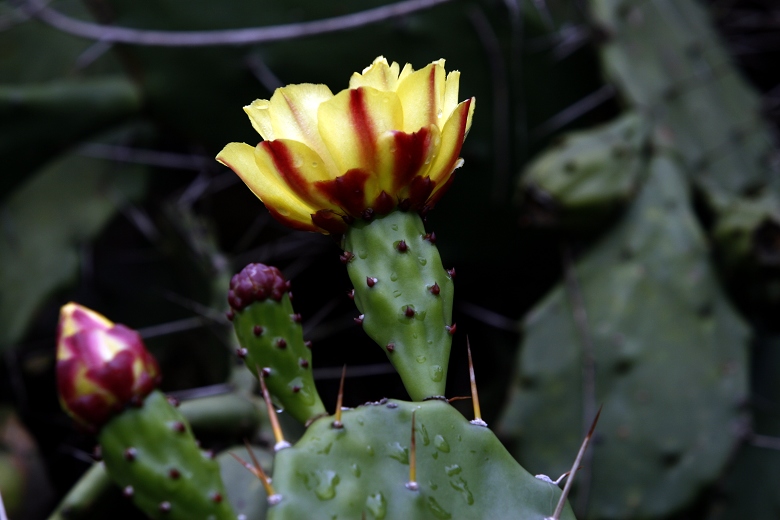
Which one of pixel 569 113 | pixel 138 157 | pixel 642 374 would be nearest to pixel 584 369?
pixel 642 374

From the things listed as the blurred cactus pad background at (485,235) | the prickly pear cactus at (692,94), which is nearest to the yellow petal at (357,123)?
the blurred cactus pad background at (485,235)

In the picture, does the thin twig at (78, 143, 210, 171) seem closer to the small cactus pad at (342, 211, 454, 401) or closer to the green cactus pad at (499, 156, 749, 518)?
the green cactus pad at (499, 156, 749, 518)

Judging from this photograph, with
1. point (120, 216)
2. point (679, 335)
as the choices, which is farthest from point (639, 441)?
point (120, 216)

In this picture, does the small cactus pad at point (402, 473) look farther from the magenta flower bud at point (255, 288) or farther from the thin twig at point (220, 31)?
the thin twig at point (220, 31)

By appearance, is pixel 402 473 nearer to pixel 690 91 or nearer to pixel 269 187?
pixel 269 187

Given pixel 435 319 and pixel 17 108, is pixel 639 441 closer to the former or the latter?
pixel 435 319

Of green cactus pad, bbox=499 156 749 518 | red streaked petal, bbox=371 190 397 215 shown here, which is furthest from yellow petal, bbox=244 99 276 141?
green cactus pad, bbox=499 156 749 518
